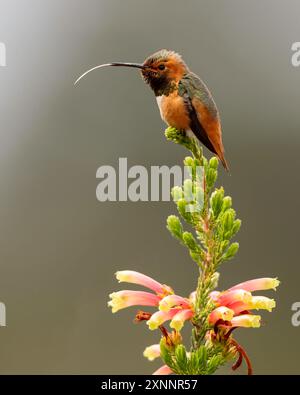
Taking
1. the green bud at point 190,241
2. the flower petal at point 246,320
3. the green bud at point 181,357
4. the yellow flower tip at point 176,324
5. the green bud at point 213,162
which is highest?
the green bud at point 213,162

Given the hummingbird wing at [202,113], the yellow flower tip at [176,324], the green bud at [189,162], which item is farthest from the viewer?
the hummingbird wing at [202,113]

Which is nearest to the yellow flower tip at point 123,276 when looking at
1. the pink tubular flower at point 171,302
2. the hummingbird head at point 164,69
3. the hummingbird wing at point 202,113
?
the pink tubular flower at point 171,302

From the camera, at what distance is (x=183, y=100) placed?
1.71 metres

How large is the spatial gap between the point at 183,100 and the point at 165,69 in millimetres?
93

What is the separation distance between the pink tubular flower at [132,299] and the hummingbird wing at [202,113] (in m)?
0.41

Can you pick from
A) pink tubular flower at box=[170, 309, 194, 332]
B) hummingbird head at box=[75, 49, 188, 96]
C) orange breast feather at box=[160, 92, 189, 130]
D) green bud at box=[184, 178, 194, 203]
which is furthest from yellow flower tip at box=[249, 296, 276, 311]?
hummingbird head at box=[75, 49, 188, 96]

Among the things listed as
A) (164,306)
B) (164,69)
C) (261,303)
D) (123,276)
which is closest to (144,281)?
(123,276)

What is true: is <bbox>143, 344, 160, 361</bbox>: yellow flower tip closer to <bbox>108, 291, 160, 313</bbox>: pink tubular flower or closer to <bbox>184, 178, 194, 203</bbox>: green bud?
<bbox>108, 291, 160, 313</bbox>: pink tubular flower

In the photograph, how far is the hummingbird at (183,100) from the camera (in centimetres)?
168

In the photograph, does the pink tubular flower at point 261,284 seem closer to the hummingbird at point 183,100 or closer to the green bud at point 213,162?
the green bud at point 213,162

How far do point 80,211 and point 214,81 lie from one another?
2208 millimetres

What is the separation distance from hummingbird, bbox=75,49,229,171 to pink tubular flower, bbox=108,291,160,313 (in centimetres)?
43

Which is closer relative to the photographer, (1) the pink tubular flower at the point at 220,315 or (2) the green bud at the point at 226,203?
(1) the pink tubular flower at the point at 220,315

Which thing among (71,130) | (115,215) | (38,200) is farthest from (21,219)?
(71,130)
